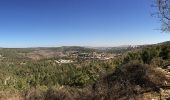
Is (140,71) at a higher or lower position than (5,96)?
higher

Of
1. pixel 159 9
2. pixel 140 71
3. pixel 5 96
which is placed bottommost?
pixel 5 96

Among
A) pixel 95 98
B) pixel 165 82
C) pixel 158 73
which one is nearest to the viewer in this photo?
pixel 95 98

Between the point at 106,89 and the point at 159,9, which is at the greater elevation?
the point at 159,9

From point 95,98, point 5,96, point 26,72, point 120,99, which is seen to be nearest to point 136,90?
point 120,99

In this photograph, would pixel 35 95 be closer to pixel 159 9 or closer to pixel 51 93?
pixel 51 93

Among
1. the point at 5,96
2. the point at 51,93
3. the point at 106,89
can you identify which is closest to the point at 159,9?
the point at 106,89

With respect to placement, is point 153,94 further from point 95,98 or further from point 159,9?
point 159,9

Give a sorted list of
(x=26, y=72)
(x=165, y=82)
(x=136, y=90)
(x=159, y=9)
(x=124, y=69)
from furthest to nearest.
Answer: (x=26, y=72) < (x=124, y=69) < (x=165, y=82) < (x=159, y=9) < (x=136, y=90)

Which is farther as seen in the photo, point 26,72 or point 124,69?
point 26,72

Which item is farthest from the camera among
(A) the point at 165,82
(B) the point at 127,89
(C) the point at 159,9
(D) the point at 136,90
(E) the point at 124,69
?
(E) the point at 124,69
